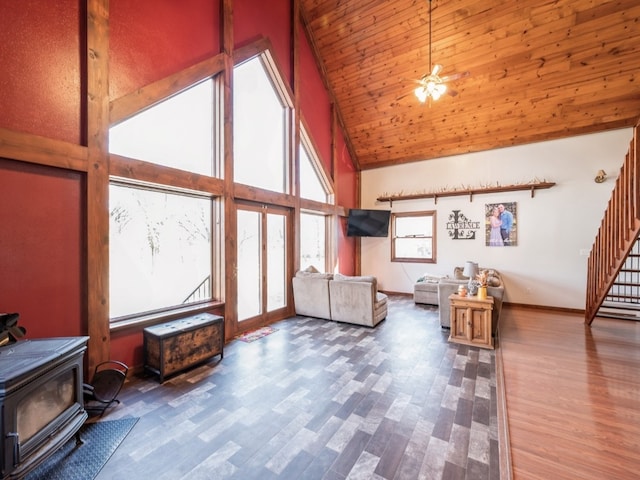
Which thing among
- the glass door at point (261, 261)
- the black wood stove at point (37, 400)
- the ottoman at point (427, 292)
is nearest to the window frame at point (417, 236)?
the ottoman at point (427, 292)

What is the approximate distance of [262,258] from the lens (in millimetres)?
4922

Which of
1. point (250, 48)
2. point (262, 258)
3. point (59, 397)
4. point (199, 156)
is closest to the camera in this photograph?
point (59, 397)

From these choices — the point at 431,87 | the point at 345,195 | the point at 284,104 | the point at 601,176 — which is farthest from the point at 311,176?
the point at 601,176

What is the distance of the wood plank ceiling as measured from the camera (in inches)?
174

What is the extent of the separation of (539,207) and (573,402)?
15.4ft

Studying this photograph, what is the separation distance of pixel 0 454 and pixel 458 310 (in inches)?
178

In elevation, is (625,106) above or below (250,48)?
below

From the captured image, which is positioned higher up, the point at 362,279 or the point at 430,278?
the point at 362,279

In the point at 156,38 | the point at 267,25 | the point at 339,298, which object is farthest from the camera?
the point at 267,25

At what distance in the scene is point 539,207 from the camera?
5.90 meters

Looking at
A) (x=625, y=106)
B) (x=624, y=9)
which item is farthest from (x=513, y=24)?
(x=625, y=106)

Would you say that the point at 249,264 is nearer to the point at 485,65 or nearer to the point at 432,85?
the point at 432,85

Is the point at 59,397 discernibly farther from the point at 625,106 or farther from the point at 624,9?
the point at 625,106

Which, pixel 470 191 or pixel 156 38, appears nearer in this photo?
pixel 156 38
